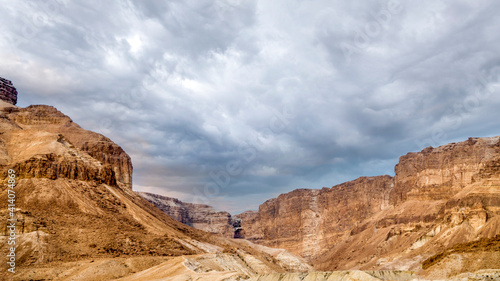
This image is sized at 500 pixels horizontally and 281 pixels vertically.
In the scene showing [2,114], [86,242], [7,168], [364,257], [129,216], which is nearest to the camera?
[86,242]

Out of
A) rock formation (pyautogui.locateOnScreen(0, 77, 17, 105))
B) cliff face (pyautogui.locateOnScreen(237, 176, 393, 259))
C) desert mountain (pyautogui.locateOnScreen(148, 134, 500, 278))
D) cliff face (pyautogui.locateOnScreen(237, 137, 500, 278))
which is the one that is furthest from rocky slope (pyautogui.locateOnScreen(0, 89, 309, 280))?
cliff face (pyautogui.locateOnScreen(237, 176, 393, 259))

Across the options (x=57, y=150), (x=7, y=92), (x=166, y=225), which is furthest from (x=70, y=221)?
(x=7, y=92)

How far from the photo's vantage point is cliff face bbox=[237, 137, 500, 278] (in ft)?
310

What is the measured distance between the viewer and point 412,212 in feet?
447

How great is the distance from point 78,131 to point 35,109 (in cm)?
→ 1236

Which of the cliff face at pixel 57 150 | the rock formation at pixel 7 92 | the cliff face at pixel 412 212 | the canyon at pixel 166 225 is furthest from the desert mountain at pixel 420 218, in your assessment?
the rock formation at pixel 7 92

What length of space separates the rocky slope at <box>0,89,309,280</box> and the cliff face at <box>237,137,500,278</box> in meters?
39.0

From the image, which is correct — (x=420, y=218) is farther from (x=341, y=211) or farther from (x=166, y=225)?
(x=166, y=225)

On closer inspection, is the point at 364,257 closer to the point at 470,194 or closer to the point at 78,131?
the point at 470,194

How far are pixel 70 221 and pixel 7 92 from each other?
8746 centimetres

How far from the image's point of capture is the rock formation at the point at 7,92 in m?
125

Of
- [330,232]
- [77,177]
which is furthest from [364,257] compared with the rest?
[77,177]

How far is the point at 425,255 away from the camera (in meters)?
90.7

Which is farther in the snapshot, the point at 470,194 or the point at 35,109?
the point at 35,109
